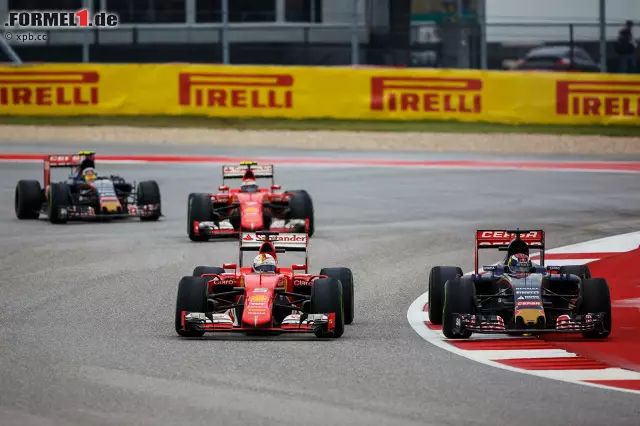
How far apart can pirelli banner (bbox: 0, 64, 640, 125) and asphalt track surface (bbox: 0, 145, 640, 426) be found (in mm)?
9139

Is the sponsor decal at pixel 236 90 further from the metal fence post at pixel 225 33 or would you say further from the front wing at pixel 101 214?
the front wing at pixel 101 214

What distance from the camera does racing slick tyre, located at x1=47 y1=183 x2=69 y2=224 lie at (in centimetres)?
2212

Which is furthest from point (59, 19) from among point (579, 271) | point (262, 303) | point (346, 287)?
point (262, 303)

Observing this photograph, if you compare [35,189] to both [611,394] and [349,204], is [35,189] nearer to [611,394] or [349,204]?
[349,204]

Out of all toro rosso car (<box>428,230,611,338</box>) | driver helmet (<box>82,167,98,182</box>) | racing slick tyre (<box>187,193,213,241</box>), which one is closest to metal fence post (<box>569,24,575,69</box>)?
driver helmet (<box>82,167,98,182</box>)

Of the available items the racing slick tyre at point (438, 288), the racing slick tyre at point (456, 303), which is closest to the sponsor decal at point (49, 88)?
the racing slick tyre at point (438, 288)

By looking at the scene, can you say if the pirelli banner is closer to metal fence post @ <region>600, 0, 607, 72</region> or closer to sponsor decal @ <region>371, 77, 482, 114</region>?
sponsor decal @ <region>371, 77, 482, 114</region>

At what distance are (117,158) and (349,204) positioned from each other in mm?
8763

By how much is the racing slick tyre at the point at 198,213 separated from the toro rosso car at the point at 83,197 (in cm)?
232

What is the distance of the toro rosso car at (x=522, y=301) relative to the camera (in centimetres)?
1251

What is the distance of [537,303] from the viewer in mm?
12594

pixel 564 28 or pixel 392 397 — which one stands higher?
pixel 564 28

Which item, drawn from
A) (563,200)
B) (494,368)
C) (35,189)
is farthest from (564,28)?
(494,368)

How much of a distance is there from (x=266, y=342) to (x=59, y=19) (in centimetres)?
2898
